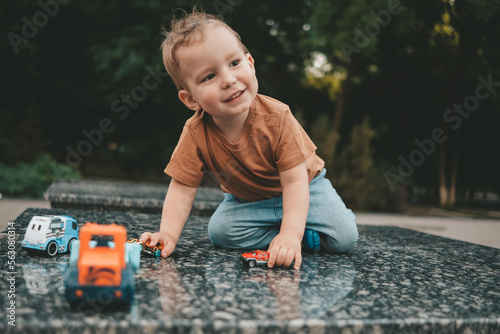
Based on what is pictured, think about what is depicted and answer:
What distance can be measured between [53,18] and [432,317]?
15.8 meters

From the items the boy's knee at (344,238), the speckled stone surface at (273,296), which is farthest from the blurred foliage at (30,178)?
the boy's knee at (344,238)

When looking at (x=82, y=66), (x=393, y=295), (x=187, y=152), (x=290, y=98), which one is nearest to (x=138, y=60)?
(x=82, y=66)

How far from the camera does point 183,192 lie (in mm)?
2139

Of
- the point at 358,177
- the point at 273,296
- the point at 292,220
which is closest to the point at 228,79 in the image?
the point at 292,220

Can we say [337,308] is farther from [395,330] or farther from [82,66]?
[82,66]

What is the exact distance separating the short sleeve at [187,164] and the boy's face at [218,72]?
30 centimetres

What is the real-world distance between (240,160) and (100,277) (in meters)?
1.09

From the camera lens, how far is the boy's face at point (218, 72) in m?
1.86

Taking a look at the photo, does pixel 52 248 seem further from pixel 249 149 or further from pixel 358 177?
pixel 358 177

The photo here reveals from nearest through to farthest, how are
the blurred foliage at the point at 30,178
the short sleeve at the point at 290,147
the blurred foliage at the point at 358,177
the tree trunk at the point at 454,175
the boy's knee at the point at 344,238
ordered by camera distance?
the short sleeve at the point at 290,147 < the boy's knee at the point at 344,238 < the blurred foliage at the point at 30,178 < the blurred foliage at the point at 358,177 < the tree trunk at the point at 454,175

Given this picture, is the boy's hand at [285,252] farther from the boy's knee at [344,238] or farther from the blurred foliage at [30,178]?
the blurred foliage at [30,178]

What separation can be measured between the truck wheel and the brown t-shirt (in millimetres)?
601

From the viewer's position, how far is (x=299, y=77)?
51.3 feet

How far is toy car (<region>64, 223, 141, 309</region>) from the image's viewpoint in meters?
1.17
